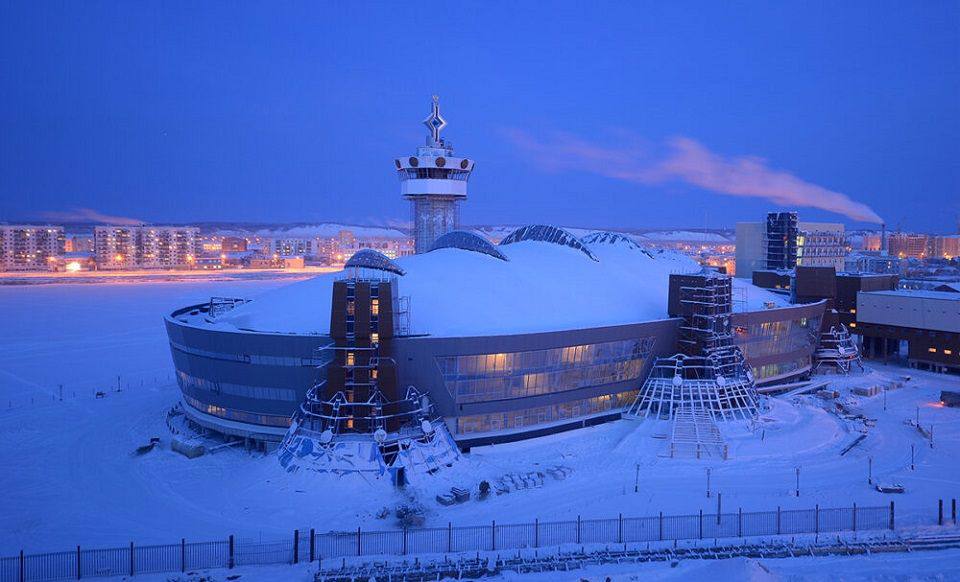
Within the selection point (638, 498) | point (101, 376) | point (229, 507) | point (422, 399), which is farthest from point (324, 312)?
point (101, 376)

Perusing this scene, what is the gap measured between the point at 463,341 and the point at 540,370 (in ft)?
19.9

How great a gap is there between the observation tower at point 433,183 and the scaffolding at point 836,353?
40.8 meters

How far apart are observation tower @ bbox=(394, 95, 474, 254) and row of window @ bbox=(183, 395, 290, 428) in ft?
121

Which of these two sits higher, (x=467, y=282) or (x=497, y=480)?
(x=467, y=282)

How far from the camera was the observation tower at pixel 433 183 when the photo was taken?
244 ft

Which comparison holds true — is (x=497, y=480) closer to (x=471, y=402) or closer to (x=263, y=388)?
(x=471, y=402)

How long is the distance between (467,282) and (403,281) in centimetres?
470

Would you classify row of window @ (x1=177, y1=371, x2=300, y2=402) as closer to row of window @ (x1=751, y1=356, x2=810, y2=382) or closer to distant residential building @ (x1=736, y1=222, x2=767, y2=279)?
row of window @ (x1=751, y1=356, x2=810, y2=382)

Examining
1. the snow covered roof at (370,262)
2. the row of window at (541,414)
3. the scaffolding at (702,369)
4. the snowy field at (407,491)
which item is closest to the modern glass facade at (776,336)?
the snowy field at (407,491)

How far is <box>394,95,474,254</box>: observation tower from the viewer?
7444cm

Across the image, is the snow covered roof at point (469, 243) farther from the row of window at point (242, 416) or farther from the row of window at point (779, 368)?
the row of window at point (779, 368)

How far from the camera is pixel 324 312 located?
43.5 meters

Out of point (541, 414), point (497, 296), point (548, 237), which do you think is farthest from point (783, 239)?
point (541, 414)

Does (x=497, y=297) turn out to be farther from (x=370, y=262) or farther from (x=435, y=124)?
(x=435, y=124)
